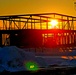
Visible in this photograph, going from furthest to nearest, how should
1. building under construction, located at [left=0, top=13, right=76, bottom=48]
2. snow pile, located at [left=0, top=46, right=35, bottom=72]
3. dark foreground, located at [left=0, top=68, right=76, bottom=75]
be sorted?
1. building under construction, located at [left=0, top=13, right=76, bottom=48]
2. snow pile, located at [left=0, top=46, right=35, bottom=72]
3. dark foreground, located at [left=0, top=68, right=76, bottom=75]

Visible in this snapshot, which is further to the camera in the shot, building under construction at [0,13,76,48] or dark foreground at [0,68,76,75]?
building under construction at [0,13,76,48]

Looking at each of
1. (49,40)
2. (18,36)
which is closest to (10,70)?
(18,36)

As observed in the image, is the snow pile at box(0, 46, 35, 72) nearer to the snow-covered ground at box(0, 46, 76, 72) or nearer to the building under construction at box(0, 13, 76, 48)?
the snow-covered ground at box(0, 46, 76, 72)

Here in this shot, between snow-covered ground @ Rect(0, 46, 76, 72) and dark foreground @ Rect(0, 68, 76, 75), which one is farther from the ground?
snow-covered ground @ Rect(0, 46, 76, 72)

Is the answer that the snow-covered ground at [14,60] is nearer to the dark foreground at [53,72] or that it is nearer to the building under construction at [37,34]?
the dark foreground at [53,72]

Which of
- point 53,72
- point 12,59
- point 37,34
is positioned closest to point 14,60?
point 12,59

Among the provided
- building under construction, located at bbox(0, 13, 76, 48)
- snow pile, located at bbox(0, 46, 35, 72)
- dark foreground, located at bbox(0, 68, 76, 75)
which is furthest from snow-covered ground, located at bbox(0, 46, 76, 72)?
building under construction, located at bbox(0, 13, 76, 48)

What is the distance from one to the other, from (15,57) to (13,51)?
94 centimetres

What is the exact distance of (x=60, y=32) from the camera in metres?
54.7

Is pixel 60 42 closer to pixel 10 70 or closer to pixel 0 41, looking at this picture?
pixel 0 41

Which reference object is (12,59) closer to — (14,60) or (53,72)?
(14,60)

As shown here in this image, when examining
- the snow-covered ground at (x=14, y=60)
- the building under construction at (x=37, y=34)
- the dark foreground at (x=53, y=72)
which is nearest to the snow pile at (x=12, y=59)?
the snow-covered ground at (x=14, y=60)

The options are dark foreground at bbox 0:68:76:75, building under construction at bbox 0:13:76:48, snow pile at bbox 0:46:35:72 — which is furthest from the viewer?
building under construction at bbox 0:13:76:48

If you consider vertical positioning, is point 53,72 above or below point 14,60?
below
